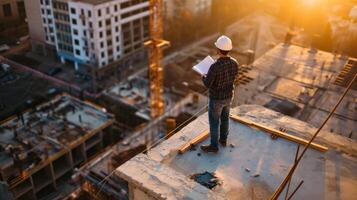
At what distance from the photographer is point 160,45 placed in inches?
813

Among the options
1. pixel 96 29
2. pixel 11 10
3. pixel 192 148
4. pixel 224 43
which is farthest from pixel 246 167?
pixel 96 29

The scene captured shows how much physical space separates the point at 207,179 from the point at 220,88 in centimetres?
97

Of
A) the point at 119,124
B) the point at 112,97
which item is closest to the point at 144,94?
the point at 112,97

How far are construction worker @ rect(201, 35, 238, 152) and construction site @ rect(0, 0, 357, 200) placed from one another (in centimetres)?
9

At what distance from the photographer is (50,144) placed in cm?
1380

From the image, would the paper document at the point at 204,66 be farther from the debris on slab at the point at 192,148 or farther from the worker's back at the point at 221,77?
the debris on slab at the point at 192,148

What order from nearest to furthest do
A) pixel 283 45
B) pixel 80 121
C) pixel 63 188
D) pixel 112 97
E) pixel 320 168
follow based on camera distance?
pixel 320 168 < pixel 283 45 < pixel 63 188 < pixel 80 121 < pixel 112 97

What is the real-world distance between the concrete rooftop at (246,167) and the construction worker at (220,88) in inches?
8.0

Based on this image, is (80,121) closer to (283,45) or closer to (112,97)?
(112,97)

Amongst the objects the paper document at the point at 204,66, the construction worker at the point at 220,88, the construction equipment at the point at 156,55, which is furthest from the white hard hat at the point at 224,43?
the construction equipment at the point at 156,55

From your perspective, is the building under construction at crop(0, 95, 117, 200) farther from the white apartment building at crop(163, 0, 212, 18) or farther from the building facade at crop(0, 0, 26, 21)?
the white apartment building at crop(163, 0, 212, 18)

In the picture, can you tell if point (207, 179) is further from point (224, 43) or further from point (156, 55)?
point (156, 55)

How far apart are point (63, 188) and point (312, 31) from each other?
1395 centimetres

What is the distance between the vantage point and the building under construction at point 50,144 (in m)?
12.4
